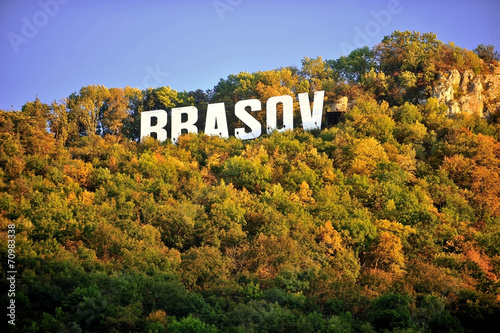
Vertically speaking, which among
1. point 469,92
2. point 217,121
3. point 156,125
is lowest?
point 156,125

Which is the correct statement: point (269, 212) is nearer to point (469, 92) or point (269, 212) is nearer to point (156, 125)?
point (156, 125)

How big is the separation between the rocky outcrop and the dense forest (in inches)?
21.8

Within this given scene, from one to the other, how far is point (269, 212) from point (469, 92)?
28.7 metres

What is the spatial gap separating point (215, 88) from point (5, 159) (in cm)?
2866

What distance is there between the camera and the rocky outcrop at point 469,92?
65.4 m

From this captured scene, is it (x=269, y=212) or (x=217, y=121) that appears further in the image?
(x=217, y=121)

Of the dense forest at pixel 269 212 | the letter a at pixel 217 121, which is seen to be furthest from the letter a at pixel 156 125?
the letter a at pixel 217 121

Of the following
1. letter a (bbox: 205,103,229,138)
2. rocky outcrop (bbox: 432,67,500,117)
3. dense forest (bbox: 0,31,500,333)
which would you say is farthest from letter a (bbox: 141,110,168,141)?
rocky outcrop (bbox: 432,67,500,117)

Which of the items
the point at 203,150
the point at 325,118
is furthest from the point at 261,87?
the point at 203,150

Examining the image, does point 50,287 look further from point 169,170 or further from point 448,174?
point 448,174

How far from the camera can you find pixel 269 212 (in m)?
48.8

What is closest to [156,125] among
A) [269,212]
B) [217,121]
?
[217,121]

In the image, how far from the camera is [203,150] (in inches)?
2375

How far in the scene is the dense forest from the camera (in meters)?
37.6
